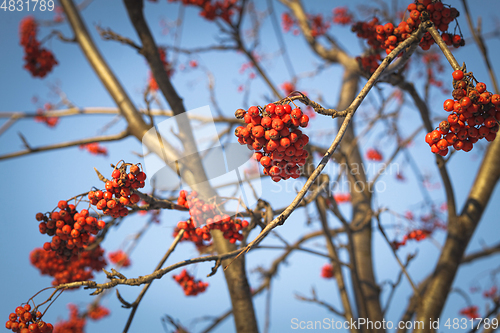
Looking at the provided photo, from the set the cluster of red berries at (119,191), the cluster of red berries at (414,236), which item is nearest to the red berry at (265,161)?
the cluster of red berries at (119,191)

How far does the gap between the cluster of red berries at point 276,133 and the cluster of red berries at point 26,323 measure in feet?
3.42

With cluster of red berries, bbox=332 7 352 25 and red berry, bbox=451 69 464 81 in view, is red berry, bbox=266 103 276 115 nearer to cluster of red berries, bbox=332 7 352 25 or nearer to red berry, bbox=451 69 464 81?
red berry, bbox=451 69 464 81

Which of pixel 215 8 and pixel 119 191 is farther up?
pixel 215 8

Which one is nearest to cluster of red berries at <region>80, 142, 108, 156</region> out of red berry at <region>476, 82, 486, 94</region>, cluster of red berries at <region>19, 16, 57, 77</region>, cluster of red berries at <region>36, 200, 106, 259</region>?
cluster of red berries at <region>19, 16, 57, 77</region>

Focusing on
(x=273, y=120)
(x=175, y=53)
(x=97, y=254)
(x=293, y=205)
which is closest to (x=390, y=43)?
(x=273, y=120)

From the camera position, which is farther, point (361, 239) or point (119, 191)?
point (361, 239)

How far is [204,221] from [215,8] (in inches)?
88.8

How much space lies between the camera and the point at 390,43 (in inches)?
51.1

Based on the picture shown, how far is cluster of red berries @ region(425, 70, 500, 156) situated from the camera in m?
0.90

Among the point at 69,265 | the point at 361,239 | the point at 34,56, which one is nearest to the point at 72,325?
the point at 69,265

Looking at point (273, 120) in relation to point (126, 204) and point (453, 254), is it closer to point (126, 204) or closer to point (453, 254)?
point (126, 204)

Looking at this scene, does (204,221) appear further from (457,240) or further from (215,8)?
(215,8)

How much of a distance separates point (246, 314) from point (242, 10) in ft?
7.54

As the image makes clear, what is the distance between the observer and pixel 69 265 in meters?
1.74
